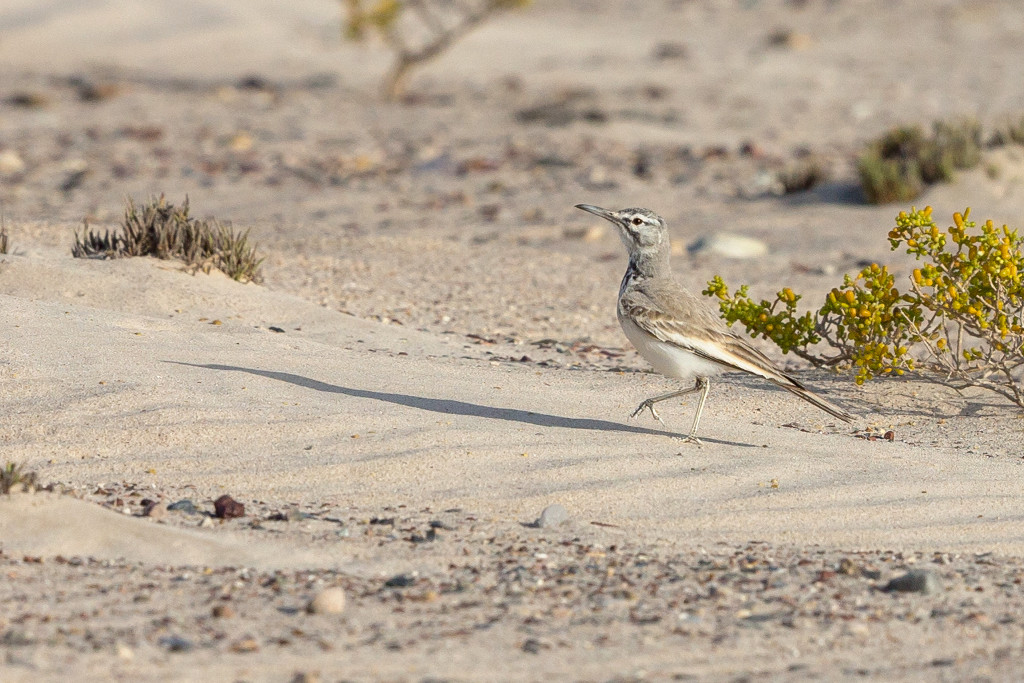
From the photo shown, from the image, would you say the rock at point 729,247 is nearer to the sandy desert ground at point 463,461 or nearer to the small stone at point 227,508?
the sandy desert ground at point 463,461

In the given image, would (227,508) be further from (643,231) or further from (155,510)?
(643,231)

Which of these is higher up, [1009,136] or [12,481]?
[1009,136]

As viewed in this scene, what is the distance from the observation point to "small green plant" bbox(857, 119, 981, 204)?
45.3ft

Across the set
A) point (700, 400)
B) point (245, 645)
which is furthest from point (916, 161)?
point (245, 645)

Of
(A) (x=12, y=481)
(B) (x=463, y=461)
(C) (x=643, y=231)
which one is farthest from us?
(C) (x=643, y=231)

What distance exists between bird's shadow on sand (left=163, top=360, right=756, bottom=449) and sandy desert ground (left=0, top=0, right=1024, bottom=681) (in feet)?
0.09

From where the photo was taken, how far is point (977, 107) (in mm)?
22078

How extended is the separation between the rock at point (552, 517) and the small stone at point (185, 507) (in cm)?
136

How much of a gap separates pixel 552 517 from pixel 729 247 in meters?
7.77

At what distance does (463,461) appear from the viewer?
580 centimetres

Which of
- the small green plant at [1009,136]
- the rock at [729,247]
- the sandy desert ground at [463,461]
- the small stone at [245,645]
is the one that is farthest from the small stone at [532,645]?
the small green plant at [1009,136]

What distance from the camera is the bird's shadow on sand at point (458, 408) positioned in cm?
647

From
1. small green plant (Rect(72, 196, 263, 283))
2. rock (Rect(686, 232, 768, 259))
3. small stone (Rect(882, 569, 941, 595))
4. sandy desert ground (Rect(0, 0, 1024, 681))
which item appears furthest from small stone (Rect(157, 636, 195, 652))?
rock (Rect(686, 232, 768, 259))

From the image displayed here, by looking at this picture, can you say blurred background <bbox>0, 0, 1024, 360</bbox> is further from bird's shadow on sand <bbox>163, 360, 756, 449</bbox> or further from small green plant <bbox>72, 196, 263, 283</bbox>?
bird's shadow on sand <bbox>163, 360, 756, 449</bbox>
